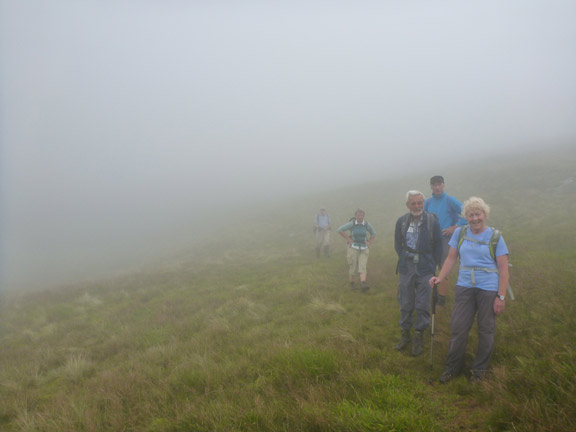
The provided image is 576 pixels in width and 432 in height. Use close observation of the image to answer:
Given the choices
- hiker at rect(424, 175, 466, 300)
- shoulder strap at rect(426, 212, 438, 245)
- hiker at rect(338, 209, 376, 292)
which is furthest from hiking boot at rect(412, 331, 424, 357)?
hiker at rect(338, 209, 376, 292)

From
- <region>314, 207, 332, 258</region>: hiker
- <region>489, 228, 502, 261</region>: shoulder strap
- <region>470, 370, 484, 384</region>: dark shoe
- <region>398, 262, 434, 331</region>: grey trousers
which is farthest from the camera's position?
<region>314, 207, 332, 258</region>: hiker

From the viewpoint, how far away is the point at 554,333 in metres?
4.57

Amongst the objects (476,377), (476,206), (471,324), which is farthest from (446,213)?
(476,377)

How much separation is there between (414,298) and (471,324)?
151 centimetres

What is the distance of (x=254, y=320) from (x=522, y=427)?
5790 mm

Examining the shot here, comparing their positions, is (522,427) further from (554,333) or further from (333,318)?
(333,318)

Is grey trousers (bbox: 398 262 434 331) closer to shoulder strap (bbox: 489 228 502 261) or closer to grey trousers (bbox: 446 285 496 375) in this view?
grey trousers (bbox: 446 285 496 375)

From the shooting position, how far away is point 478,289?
412 centimetres

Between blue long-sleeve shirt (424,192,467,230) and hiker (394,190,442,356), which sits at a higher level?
blue long-sleeve shirt (424,192,467,230)

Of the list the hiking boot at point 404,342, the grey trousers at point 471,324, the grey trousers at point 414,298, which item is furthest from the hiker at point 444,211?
the grey trousers at point 471,324

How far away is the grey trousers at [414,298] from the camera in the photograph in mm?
5328

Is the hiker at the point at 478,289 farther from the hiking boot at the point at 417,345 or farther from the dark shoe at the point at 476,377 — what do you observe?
the hiking boot at the point at 417,345

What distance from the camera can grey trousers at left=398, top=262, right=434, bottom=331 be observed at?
210 inches

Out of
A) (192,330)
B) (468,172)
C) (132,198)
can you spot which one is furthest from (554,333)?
(132,198)
